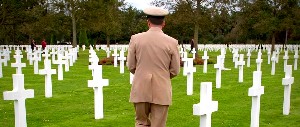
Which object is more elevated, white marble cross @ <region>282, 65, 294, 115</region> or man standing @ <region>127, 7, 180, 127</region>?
man standing @ <region>127, 7, 180, 127</region>

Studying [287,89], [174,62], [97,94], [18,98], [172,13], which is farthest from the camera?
[172,13]

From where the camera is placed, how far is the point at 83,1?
33.6 metres

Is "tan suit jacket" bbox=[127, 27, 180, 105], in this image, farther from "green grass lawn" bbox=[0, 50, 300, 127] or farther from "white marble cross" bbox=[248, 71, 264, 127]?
"green grass lawn" bbox=[0, 50, 300, 127]

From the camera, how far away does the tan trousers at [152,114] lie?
5.11 metres

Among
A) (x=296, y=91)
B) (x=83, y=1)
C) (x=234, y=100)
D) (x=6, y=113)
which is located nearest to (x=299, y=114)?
(x=234, y=100)

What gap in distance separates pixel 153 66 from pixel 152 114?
0.61m

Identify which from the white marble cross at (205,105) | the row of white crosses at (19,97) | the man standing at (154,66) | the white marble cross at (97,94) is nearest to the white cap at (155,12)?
the man standing at (154,66)

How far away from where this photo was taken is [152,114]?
17.0ft

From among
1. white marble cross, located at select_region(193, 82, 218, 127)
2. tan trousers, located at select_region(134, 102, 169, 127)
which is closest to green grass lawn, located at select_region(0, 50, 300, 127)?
white marble cross, located at select_region(193, 82, 218, 127)

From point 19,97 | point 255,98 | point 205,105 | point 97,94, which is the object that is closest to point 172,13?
point 97,94

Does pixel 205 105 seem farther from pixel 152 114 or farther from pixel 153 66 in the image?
pixel 153 66

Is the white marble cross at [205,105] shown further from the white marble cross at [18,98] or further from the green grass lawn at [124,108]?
the white marble cross at [18,98]

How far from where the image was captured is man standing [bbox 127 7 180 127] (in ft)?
16.5

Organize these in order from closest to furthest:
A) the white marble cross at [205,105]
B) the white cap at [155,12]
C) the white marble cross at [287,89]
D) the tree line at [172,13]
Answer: the white cap at [155,12], the white marble cross at [205,105], the white marble cross at [287,89], the tree line at [172,13]
